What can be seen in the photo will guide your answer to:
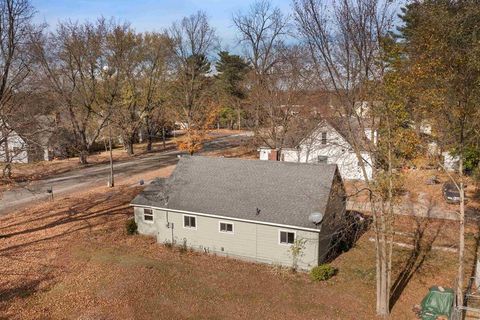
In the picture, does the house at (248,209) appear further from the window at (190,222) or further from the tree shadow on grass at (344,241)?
the tree shadow on grass at (344,241)

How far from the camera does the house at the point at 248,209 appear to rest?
21.3m

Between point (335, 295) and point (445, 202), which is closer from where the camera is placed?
point (335, 295)

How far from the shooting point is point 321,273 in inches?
777

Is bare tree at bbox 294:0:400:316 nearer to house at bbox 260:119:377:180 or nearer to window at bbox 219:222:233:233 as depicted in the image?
window at bbox 219:222:233:233

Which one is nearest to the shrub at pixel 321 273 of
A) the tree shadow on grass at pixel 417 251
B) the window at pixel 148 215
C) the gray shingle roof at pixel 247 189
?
the gray shingle roof at pixel 247 189

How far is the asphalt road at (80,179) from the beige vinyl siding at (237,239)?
10.5 metres

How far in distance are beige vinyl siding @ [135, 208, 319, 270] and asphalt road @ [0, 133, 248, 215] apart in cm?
1054

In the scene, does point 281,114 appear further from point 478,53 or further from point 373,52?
point 478,53

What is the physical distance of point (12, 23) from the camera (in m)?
21.8

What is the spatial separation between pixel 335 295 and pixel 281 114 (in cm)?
2714

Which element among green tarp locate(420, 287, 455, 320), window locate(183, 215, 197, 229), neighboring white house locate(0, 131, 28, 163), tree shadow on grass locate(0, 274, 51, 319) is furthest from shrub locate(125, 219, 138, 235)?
green tarp locate(420, 287, 455, 320)

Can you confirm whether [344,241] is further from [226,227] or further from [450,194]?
[450,194]

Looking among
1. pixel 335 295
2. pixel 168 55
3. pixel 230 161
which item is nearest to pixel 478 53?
pixel 335 295

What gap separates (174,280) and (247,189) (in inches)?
285
